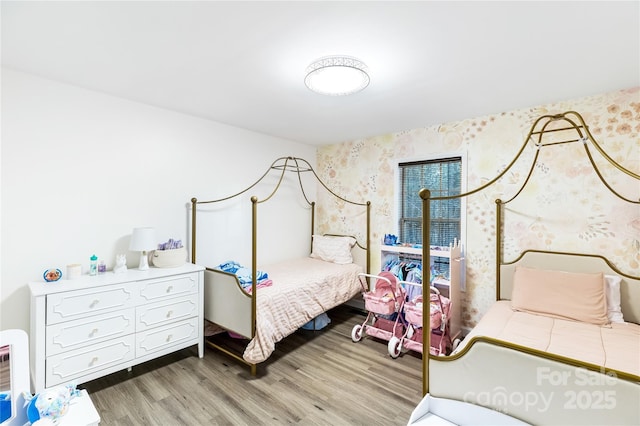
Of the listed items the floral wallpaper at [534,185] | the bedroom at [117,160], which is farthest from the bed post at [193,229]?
the floral wallpaper at [534,185]

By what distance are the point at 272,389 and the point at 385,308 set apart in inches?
51.5

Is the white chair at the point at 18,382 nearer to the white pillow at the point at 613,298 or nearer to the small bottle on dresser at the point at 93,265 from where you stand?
the small bottle on dresser at the point at 93,265

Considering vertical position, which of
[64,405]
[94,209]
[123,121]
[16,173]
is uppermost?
[123,121]

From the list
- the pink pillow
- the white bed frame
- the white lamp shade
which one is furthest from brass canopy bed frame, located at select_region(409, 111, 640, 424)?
the white lamp shade

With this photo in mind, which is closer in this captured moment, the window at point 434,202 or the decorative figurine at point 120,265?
the decorative figurine at point 120,265

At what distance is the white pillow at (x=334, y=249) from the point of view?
411cm

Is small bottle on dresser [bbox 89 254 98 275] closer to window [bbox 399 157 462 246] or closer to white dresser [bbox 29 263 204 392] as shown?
white dresser [bbox 29 263 204 392]

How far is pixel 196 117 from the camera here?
3295 mm

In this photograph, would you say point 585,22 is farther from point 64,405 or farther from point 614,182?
point 64,405

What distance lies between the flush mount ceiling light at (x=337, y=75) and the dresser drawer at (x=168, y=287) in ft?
6.58

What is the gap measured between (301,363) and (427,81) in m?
2.66

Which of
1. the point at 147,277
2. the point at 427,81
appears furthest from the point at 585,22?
the point at 147,277

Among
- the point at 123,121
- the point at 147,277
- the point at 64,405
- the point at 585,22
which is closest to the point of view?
the point at 64,405

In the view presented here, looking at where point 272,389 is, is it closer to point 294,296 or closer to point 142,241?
point 294,296
